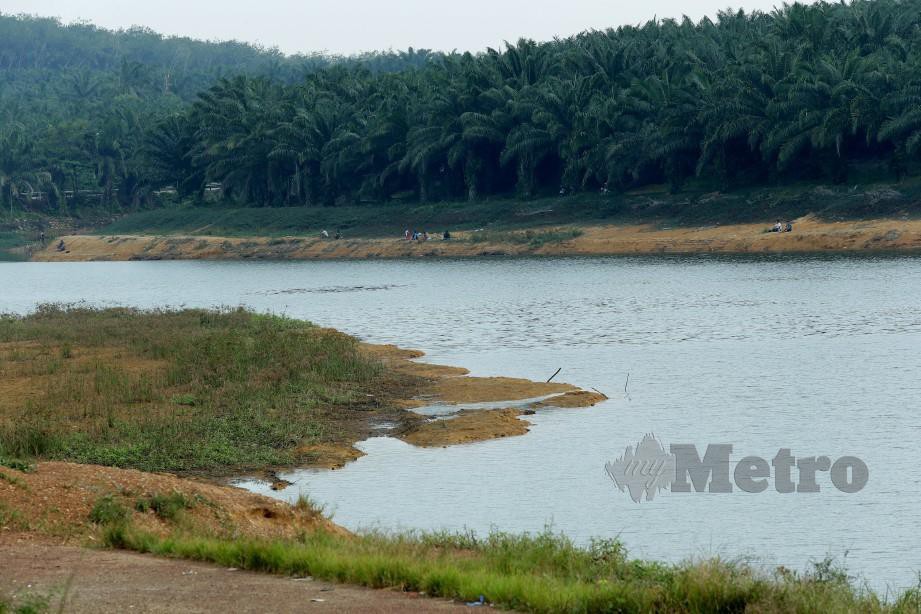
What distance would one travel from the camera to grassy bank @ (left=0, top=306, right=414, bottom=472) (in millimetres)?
21891

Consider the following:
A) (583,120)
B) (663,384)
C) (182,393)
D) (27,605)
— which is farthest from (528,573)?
(583,120)

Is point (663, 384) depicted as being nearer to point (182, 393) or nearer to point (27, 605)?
point (182, 393)

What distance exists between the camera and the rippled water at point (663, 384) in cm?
1795

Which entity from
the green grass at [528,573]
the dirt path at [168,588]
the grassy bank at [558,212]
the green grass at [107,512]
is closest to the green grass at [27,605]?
the dirt path at [168,588]

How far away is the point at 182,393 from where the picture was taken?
27.3 m

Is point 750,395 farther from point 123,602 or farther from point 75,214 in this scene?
point 75,214

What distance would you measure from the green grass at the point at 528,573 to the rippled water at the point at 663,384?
9.70 ft

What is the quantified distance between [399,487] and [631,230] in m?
60.5

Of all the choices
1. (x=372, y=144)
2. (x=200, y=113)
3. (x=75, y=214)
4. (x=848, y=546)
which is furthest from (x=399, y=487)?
(x=75, y=214)

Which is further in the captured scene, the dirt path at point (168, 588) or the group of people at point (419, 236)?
the group of people at point (419, 236)

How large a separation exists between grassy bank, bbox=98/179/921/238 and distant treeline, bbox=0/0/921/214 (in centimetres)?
166

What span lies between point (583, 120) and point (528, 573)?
74.2 metres

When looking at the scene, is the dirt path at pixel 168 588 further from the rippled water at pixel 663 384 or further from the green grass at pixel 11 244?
the green grass at pixel 11 244

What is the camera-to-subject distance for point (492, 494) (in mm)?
19828
